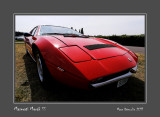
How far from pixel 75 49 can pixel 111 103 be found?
95cm

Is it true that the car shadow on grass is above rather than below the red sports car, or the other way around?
below

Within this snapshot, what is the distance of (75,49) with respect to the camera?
1.48 m

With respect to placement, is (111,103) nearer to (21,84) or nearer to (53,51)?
(53,51)

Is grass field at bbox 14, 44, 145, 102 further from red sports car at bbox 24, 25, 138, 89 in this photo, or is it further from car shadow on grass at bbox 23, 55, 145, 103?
red sports car at bbox 24, 25, 138, 89

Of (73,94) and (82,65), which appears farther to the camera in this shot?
(73,94)

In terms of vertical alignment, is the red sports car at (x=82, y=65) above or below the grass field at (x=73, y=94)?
above

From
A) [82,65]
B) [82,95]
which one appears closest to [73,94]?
[82,95]

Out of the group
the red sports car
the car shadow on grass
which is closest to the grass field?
the car shadow on grass

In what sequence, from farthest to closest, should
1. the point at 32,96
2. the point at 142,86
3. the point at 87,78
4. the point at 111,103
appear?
the point at 142,86 → the point at 32,96 → the point at 111,103 → the point at 87,78

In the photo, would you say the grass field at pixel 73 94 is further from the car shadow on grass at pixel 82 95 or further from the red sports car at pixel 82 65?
the red sports car at pixel 82 65

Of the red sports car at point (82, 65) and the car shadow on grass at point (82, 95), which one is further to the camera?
the car shadow on grass at point (82, 95)

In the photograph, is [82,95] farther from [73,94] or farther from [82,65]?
[82,65]

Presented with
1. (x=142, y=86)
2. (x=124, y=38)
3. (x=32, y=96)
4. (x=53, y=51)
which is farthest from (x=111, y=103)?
(x=124, y=38)

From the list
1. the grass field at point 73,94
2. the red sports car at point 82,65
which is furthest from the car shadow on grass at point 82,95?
the red sports car at point 82,65
